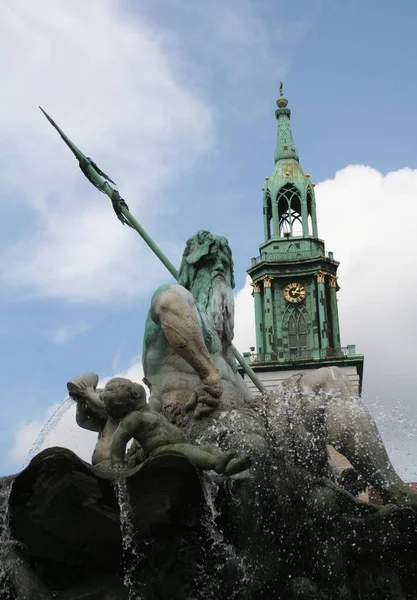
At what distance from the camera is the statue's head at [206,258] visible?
7.42 m

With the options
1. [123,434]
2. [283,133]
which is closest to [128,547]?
[123,434]

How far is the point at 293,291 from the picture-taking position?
62969 millimetres

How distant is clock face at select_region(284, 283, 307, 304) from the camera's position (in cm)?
6272

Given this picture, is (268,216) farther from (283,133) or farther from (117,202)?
(117,202)

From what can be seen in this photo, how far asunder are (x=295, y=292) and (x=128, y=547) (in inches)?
2274

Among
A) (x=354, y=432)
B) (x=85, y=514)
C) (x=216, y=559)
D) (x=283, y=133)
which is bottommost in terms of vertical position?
(x=216, y=559)

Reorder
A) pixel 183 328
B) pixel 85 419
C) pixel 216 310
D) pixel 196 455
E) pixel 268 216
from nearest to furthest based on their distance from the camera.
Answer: pixel 196 455 < pixel 183 328 < pixel 85 419 < pixel 216 310 < pixel 268 216

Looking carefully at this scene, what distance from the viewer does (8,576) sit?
5.48 meters

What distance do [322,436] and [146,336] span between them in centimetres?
159

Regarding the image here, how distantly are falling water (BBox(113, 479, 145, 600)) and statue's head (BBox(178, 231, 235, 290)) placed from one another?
2.43 meters

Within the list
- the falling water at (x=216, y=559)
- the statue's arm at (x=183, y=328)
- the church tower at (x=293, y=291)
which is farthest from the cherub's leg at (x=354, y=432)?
the church tower at (x=293, y=291)

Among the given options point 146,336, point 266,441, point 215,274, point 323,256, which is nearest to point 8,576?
point 266,441

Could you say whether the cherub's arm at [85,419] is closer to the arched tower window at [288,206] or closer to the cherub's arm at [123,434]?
the cherub's arm at [123,434]

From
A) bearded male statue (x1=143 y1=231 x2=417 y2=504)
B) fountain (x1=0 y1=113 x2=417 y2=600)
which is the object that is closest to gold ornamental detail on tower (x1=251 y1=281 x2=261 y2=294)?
bearded male statue (x1=143 y1=231 x2=417 y2=504)
